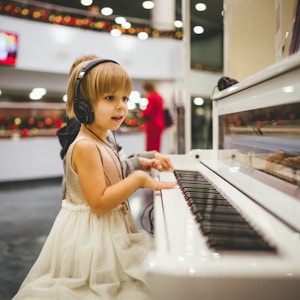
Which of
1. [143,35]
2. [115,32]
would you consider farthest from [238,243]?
[143,35]

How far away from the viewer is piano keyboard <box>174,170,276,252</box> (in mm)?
792

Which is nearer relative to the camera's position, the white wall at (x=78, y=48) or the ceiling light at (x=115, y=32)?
the white wall at (x=78, y=48)

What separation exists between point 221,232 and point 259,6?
2.85 meters

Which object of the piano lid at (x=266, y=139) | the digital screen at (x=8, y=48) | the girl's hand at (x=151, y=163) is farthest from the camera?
the digital screen at (x=8, y=48)

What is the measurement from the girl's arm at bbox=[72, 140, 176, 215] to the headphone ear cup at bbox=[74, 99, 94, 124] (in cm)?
11

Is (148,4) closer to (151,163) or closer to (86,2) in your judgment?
(86,2)

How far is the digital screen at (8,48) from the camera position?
7.23 metres

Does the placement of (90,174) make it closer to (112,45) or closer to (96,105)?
(96,105)

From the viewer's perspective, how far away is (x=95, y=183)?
137cm

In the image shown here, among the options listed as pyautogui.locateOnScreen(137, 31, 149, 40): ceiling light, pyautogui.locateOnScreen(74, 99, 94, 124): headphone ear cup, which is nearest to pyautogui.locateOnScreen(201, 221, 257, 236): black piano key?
pyautogui.locateOnScreen(74, 99, 94, 124): headphone ear cup

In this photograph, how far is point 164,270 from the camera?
68 centimetres

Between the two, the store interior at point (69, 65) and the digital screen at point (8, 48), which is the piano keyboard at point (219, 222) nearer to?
the store interior at point (69, 65)

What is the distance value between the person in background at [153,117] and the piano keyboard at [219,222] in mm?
4905

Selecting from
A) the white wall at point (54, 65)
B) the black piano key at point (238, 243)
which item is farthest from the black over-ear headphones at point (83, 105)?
the white wall at point (54, 65)
